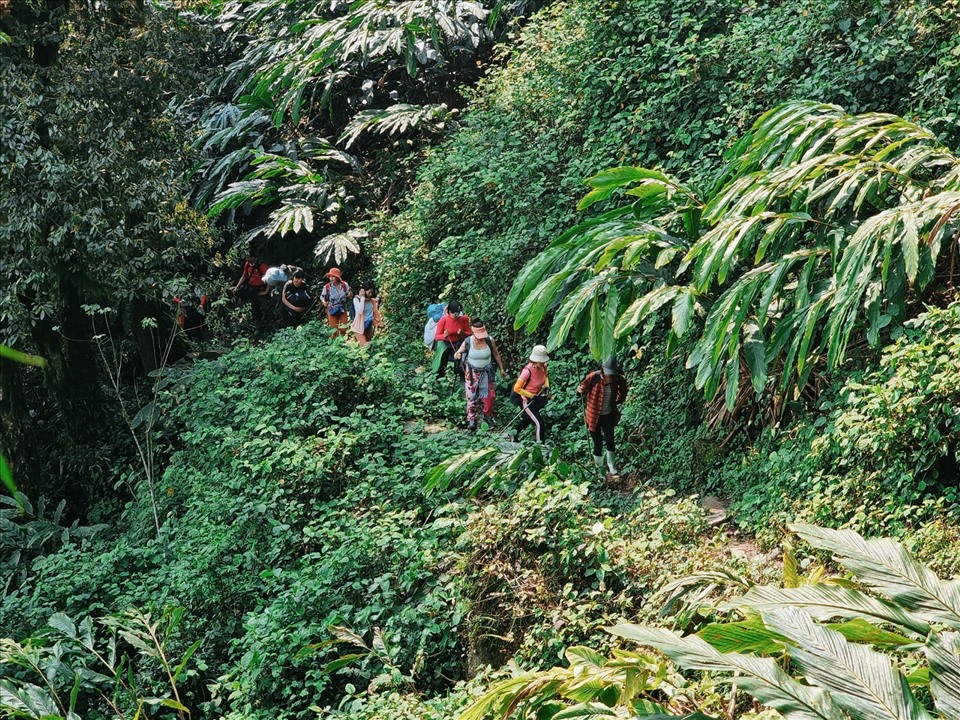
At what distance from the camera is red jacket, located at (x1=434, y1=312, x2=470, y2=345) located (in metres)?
10.3

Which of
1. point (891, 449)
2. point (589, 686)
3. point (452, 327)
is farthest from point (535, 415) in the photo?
point (589, 686)

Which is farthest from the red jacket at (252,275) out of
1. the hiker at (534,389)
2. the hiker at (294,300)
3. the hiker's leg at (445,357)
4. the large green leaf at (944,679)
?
the large green leaf at (944,679)

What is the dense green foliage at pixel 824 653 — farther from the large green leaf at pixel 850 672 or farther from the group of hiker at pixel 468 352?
the group of hiker at pixel 468 352

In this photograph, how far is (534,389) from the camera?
8.79 meters

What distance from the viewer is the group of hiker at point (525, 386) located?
827 centimetres

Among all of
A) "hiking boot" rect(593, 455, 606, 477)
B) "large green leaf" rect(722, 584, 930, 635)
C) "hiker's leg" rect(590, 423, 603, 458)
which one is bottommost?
"hiking boot" rect(593, 455, 606, 477)

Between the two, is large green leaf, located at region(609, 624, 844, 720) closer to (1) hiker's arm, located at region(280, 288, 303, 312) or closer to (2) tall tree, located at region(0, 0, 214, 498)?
(2) tall tree, located at region(0, 0, 214, 498)

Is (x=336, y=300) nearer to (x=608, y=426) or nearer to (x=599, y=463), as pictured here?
(x=599, y=463)

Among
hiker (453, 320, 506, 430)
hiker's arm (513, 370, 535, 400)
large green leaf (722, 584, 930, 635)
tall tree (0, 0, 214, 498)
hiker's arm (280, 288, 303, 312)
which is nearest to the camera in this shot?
large green leaf (722, 584, 930, 635)

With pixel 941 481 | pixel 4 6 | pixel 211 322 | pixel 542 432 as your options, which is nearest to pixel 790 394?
pixel 941 481

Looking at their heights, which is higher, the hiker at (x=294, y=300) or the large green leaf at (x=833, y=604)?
the large green leaf at (x=833, y=604)

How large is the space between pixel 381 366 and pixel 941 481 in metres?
5.90

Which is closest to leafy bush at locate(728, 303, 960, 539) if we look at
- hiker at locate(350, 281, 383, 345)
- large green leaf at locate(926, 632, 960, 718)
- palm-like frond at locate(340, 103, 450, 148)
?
large green leaf at locate(926, 632, 960, 718)

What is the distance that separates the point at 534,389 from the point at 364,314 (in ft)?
12.8
